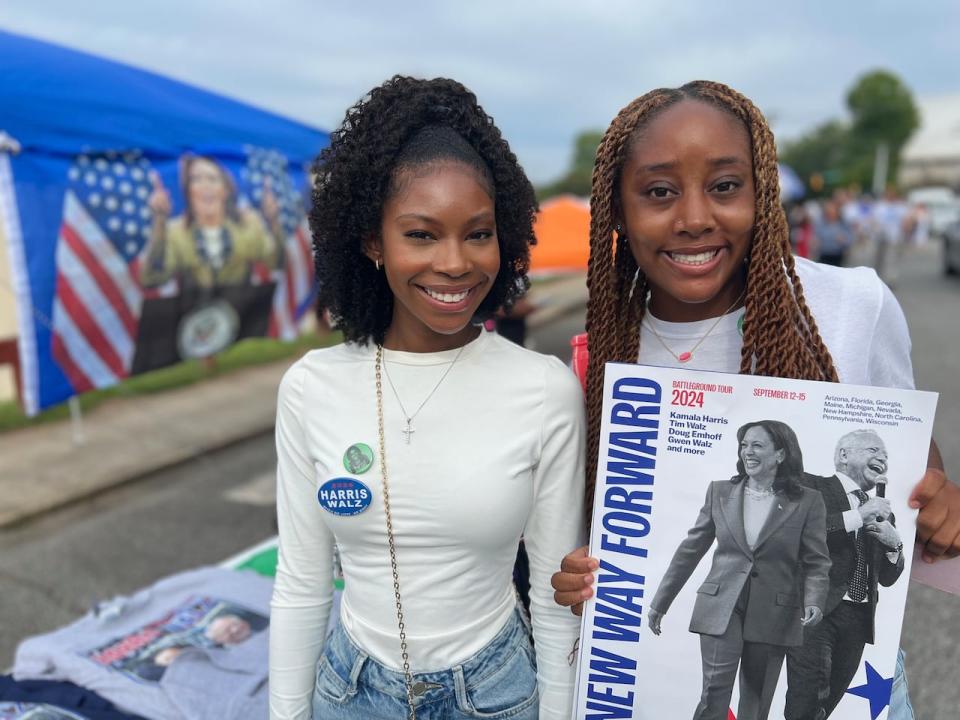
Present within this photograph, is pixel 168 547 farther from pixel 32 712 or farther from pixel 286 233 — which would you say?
pixel 286 233

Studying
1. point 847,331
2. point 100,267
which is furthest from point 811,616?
point 100,267

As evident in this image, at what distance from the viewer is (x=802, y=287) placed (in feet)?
4.35

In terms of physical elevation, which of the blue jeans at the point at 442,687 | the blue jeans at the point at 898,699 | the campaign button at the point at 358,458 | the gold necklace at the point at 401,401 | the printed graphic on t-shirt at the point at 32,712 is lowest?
the printed graphic on t-shirt at the point at 32,712

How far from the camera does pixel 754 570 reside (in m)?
1.19

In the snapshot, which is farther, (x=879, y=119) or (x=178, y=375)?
(x=879, y=119)

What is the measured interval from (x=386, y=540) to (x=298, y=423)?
275 millimetres

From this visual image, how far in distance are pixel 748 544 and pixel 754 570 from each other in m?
0.04

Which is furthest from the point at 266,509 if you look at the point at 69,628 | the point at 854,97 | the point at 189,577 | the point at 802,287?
the point at 854,97

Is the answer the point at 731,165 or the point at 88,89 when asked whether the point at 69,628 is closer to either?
the point at 731,165

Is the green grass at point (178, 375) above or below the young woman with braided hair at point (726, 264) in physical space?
below

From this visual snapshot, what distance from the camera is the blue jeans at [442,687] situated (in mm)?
1422

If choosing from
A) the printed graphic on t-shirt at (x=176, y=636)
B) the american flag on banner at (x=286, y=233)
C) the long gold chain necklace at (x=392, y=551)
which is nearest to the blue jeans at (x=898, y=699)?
the long gold chain necklace at (x=392, y=551)

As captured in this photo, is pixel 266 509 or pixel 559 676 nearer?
pixel 559 676

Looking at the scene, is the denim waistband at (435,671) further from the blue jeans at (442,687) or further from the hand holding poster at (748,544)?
the hand holding poster at (748,544)
